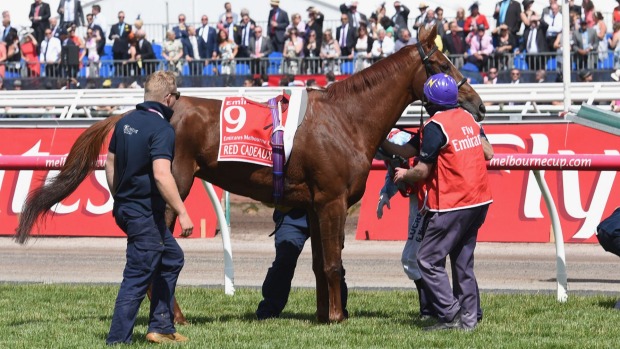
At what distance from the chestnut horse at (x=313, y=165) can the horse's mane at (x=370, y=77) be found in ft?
0.14

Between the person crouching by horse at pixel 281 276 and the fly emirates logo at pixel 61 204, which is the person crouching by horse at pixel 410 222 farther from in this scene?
the fly emirates logo at pixel 61 204

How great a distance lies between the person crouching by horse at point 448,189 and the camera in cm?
733

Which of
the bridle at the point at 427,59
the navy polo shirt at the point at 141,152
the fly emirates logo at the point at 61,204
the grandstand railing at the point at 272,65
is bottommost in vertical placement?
the fly emirates logo at the point at 61,204

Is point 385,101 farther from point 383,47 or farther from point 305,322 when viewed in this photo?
point 383,47

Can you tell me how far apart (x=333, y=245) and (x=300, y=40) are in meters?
15.6

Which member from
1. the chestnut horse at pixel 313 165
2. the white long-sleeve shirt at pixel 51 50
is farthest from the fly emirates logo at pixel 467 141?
the white long-sleeve shirt at pixel 51 50

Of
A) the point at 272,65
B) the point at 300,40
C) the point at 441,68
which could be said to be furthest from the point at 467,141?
the point at 300,40

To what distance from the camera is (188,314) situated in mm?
8477

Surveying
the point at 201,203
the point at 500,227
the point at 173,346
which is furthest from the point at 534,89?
the point at 173,346

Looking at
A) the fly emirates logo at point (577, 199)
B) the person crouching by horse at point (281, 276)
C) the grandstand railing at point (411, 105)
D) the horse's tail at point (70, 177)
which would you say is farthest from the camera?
the grandstand railing at point (411, 105)

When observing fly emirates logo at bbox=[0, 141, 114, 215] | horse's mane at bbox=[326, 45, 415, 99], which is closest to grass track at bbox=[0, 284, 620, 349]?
horse's mane at bbox=[326, 45, 415, 99]

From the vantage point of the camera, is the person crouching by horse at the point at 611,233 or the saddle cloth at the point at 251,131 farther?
the person crouching by horse at the point at 611,233

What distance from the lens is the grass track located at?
7098 millimetres

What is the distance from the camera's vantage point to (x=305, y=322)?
8.02 m
